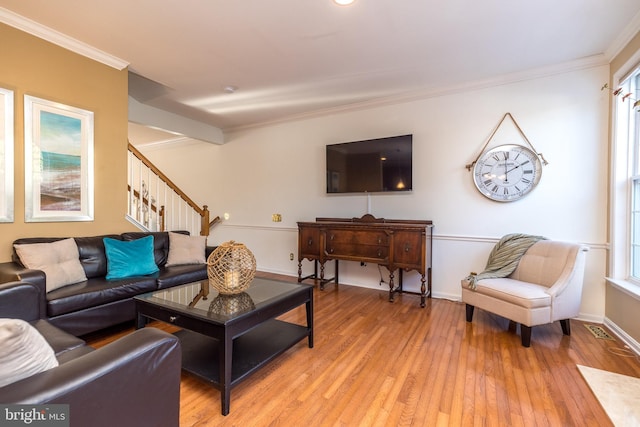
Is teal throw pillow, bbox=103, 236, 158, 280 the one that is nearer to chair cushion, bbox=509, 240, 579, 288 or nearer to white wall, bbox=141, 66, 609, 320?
white wall, bbox=141, 66, 609, 320

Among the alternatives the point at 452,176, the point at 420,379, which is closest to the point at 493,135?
the point at 452,176

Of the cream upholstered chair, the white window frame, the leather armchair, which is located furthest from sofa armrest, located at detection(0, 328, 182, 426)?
the white window frame

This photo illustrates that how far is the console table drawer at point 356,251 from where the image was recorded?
342 cm

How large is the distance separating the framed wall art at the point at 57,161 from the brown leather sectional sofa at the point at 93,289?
30 cm

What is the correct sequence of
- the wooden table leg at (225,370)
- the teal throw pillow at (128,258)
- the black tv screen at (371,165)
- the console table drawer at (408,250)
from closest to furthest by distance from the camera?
the wooden table leg at (225,370) < the teal throw pillow at (128,258) < the console table drawer at (408,250) < the black tv screen at (371,165)

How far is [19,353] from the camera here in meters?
0.81

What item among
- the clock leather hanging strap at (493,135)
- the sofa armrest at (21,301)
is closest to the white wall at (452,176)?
the clock leather hanging strap at (493,135)

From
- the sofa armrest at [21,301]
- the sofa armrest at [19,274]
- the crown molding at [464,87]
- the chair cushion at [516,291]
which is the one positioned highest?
the crown molding at [464,87]

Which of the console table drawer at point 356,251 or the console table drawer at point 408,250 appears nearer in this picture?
the console table drawer at point 408,250

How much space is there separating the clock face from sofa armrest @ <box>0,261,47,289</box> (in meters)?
3.96

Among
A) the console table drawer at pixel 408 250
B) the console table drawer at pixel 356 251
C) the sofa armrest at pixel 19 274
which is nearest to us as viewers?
the sofa armrest at pixel 19 274

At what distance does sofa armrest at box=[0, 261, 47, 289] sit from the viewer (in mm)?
1858

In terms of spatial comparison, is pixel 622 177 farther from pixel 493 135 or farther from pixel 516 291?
pixel 516 291

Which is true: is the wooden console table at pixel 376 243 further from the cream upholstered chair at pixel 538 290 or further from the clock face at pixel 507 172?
the clock face at pixel 507 172
